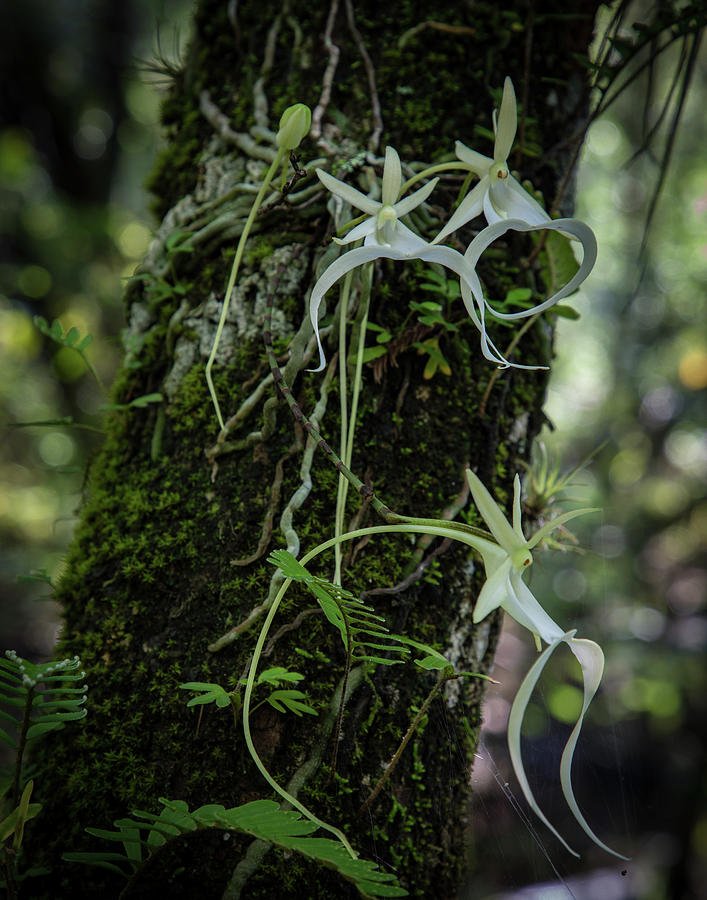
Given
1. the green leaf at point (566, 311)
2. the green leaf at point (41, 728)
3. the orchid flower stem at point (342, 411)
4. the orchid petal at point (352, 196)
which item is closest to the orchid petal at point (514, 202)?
the orchid petal at point (352, 196)

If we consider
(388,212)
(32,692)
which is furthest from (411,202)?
(32,692)

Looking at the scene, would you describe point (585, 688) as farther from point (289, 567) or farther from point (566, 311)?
point (566, 311)

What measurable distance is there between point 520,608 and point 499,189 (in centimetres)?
41

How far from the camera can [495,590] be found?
47 centimetres

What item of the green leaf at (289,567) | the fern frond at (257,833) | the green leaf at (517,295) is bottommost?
the fern frond at (257,833)

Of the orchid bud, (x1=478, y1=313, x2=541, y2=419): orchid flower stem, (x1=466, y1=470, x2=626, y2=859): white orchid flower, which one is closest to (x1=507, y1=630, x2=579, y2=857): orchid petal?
(x1=466, y1=470, x2=626, y2=859): white orchid flower

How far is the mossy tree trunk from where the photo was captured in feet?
2.17

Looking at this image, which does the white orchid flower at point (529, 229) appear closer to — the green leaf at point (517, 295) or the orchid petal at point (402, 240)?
the orchid petal at point (402, 240)

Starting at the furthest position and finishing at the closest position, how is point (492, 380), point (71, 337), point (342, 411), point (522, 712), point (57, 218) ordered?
1. point (57, 218)
2. point (71, 337)
3. point (492, 380)
4. point (342, 411)
5. point (522, 712)

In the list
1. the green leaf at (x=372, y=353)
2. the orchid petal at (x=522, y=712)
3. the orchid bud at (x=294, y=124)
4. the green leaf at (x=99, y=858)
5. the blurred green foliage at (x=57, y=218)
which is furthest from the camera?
the blurred green foliage at (x=57, y=218)

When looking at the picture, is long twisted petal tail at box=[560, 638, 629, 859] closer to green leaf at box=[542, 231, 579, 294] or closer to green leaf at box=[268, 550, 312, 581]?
green leaf at box=[268, 550, 312, 581]

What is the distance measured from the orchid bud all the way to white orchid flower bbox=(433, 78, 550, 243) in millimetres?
190

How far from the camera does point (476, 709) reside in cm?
81

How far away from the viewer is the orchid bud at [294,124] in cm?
65
